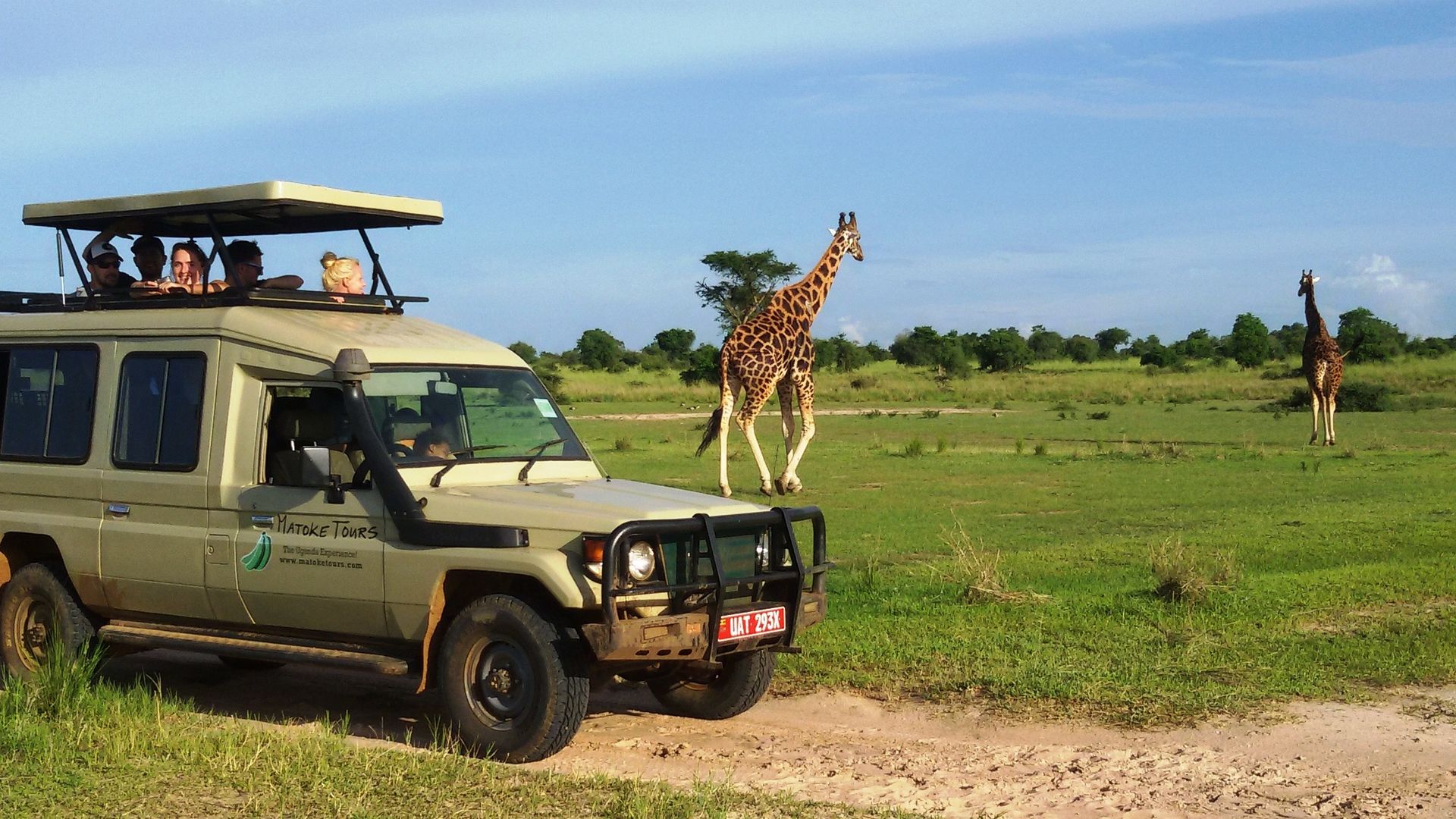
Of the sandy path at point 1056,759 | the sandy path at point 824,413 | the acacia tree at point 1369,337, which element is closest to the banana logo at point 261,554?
the sandy path at point 1056,759

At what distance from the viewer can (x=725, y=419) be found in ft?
70.9

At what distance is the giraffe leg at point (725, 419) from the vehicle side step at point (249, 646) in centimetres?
1166

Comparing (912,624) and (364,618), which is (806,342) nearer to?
(912,624)

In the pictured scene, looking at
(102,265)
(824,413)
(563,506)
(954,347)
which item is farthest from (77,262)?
(954,347)

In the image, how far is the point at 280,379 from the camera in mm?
8375

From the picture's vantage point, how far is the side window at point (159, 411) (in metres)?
8.59

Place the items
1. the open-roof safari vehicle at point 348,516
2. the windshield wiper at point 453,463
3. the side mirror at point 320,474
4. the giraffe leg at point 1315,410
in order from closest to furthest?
the open-roof safari vehicle at point 348,516
the side mirror at point 320,474
the windshield wiper at point 453,463
the giraffe leg at point 1315,410

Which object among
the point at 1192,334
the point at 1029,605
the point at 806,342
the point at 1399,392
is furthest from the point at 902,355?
the point at 1029,605

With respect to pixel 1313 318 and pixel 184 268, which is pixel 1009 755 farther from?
pixel 1313 318

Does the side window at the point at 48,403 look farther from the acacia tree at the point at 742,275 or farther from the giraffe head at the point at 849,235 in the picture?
the acacia tree at the point at 742,275

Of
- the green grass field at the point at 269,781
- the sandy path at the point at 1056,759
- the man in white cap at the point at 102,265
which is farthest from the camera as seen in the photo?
A: the man in white cap at the point at 102,265

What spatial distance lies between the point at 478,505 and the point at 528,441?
1.18 metres

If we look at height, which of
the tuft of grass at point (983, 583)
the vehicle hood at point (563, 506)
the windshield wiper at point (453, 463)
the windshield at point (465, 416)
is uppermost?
the windshield at point (465, 416)

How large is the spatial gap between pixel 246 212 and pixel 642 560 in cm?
372
